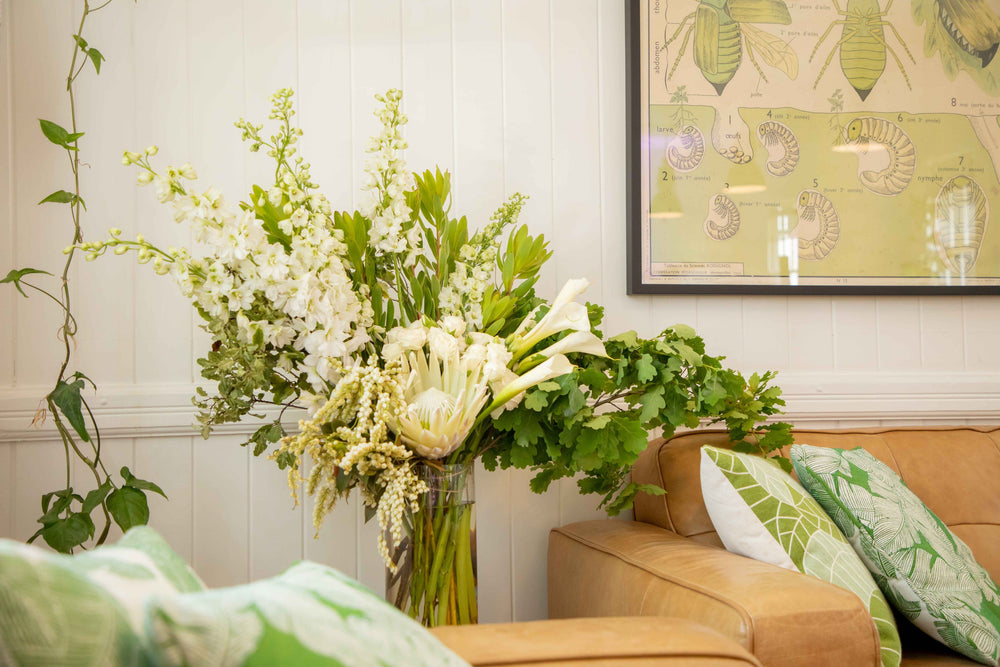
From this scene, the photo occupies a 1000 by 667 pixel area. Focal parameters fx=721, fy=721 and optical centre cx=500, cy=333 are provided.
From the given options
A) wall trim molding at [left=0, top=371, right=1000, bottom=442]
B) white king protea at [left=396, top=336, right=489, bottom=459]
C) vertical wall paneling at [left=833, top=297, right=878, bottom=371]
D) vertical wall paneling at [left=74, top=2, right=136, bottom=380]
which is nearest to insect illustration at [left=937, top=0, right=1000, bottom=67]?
vertical wall paneling at [left=833, top=297, right=878, bottom=371]

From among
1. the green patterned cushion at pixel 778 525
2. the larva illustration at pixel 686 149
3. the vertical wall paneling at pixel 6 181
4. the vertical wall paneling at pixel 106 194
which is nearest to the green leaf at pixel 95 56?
the vertical wall paneling at pixel 106 194

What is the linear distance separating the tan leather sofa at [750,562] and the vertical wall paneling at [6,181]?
1.27 meters

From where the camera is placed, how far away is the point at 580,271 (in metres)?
1.79

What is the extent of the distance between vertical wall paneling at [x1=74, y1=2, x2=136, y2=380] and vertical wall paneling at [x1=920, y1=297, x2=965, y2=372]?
77.6 inches

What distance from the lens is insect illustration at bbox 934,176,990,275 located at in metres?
1.92

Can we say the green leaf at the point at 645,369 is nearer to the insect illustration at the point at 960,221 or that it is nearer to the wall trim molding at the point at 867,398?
the wall trim molding at the point at 867,398

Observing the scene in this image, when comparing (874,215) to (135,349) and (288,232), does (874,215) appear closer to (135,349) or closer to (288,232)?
(288,232)

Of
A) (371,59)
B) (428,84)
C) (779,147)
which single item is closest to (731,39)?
(779,147)

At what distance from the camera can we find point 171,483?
5.23ft

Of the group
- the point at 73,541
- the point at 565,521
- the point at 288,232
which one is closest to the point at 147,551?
the point at 288,232

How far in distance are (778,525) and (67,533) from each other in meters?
1.23

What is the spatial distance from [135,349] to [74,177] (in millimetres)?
401

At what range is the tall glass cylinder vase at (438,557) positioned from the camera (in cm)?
118

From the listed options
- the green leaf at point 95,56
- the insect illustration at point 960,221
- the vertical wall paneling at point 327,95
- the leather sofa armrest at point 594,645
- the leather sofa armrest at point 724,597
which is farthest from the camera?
the insect illustration at point 960,221
